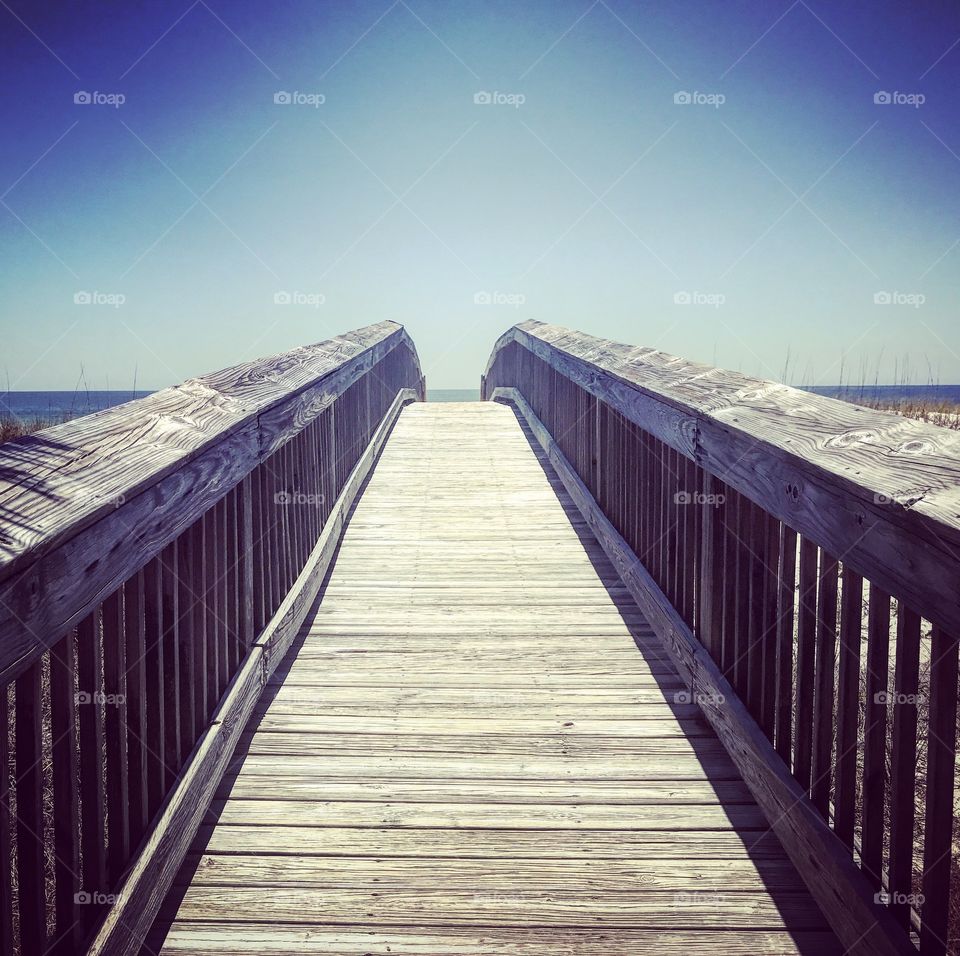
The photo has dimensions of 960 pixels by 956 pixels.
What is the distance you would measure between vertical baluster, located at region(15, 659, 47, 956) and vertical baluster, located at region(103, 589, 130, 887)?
314 millimetres

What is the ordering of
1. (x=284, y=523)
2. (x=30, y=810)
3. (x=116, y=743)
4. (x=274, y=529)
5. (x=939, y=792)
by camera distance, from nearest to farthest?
(x=30, y=810) → (x=939, y=792) → (x=116, y=743) → (x=274, y=529) → (x=284, y=523)

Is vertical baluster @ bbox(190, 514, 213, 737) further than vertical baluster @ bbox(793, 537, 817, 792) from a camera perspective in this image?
Yes

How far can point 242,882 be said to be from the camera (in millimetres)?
1866

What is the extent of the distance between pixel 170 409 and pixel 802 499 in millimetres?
1641

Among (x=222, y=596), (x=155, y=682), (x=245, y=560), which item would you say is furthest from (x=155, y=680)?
(x=245, y=560)

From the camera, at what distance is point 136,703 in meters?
1.73

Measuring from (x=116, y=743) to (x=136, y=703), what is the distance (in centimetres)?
11

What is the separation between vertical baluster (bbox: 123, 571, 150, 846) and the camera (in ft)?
5.60

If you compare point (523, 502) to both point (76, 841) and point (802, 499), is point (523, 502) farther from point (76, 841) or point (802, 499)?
point (76, 841)

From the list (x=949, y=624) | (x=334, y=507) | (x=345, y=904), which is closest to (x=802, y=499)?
(x=949, y=624)

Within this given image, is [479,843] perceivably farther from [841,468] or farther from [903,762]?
[841,468]

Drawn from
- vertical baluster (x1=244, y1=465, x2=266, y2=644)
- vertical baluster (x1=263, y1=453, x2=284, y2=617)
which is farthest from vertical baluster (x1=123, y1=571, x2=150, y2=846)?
vertical baluster (x1=263, y1=453, x2=284, y2=617)

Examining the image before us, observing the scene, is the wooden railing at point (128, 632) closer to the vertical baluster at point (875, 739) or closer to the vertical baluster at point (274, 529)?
the vertical baluster at point (274, 529)

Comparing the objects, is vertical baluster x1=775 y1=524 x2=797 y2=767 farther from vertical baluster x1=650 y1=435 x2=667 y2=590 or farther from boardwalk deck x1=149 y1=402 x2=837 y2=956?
vertical baluster x1=650 y1=435 x2=667 y2=590
